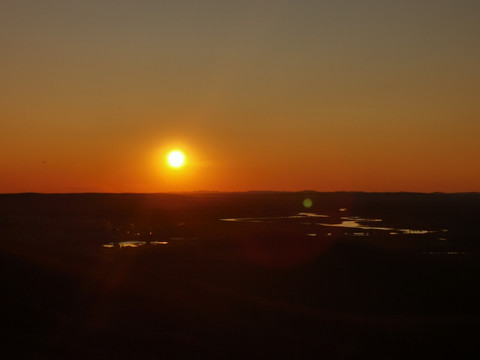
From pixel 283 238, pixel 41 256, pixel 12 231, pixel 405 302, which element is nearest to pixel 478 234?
pixel 283 238

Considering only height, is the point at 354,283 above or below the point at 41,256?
below

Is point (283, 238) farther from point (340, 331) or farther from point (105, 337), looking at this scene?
point (105, 337)

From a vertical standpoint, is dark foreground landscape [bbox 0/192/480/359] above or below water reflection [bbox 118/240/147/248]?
below

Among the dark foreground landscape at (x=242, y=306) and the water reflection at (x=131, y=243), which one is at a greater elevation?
the water reflection at (x=131, y=243)

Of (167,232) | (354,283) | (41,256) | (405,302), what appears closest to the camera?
(41,256)

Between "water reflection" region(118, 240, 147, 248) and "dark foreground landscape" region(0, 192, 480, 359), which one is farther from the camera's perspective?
"water reflection" region(118, 240, 147, 248)

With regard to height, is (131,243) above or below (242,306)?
above

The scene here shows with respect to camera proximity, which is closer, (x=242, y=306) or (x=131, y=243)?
(x=242, y=306)

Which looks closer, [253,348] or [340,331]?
[253,348]

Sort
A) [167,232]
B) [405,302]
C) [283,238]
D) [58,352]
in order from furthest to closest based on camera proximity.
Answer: [167,232] < [283,238] < [405,302] < [58,352]

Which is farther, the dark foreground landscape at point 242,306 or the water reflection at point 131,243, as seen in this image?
the water reflection at point 131,243
